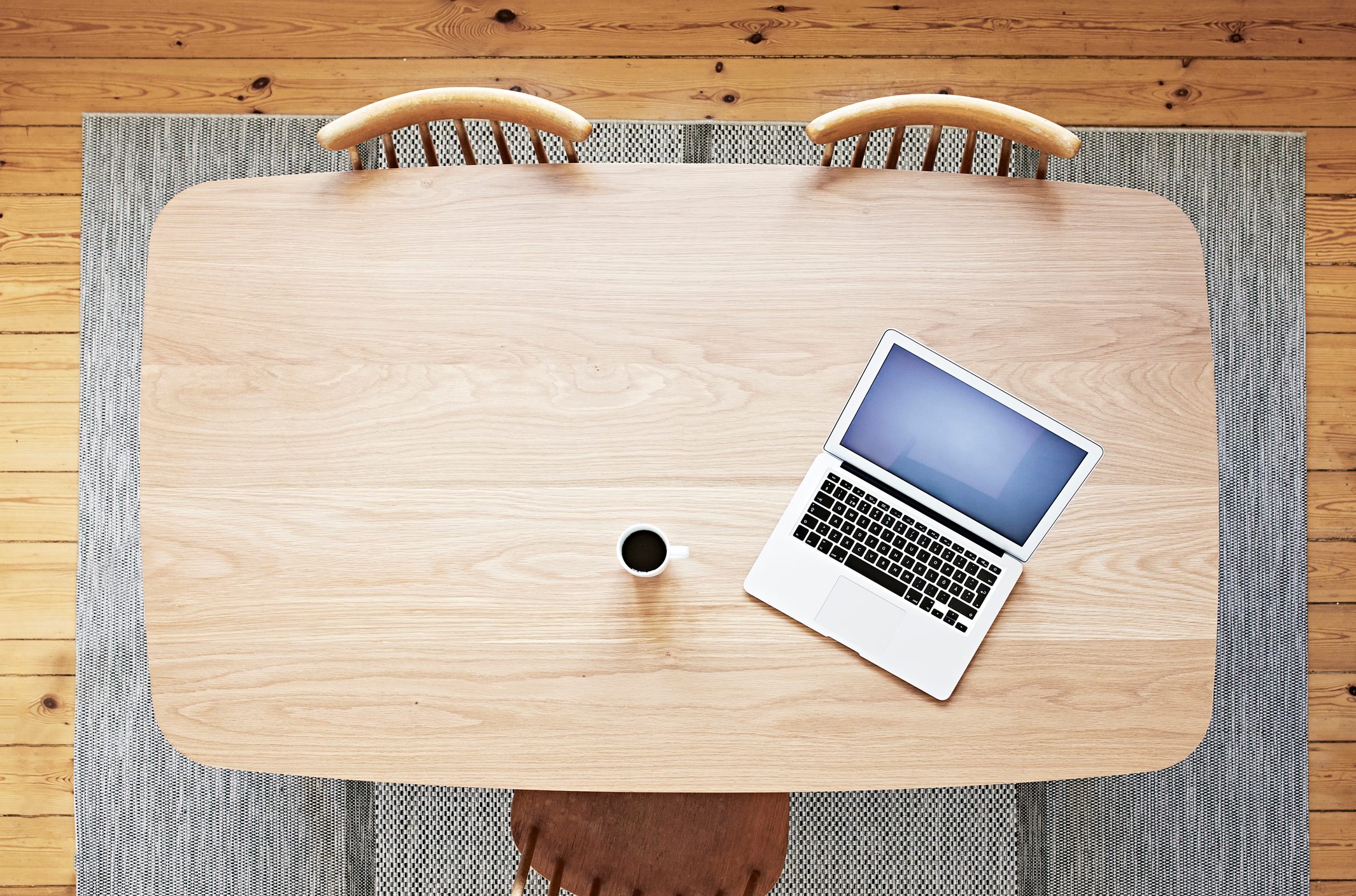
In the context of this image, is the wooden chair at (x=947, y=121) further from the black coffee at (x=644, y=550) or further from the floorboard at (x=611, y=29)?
→ the floorboard at (x=611, y=29)

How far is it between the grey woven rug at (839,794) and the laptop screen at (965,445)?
845mm

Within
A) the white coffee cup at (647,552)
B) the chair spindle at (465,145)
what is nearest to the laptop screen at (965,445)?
the white coffee cup at (647,552)

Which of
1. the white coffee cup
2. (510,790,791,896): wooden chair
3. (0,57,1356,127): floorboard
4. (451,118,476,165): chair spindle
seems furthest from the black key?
(0,57,1356,127): floorboard

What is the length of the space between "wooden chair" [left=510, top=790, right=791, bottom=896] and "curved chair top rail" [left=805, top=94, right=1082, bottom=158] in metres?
0.97

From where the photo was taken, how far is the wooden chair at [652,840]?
1.29 m

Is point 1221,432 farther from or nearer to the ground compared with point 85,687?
farther from the ground

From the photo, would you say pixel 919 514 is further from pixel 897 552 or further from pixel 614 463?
pixel 614 463

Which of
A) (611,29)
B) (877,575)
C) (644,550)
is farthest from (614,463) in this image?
(611,29)

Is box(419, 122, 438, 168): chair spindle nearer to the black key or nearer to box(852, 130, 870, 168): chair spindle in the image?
box(852, 130, 870, 168): chair spindle

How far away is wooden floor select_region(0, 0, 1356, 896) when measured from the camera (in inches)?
70.2

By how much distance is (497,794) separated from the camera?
1679 mm

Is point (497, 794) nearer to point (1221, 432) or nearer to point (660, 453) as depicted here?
point (660, 453)

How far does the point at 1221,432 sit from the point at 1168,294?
2.43 ft

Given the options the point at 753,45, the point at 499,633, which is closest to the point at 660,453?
the point at 499,633
